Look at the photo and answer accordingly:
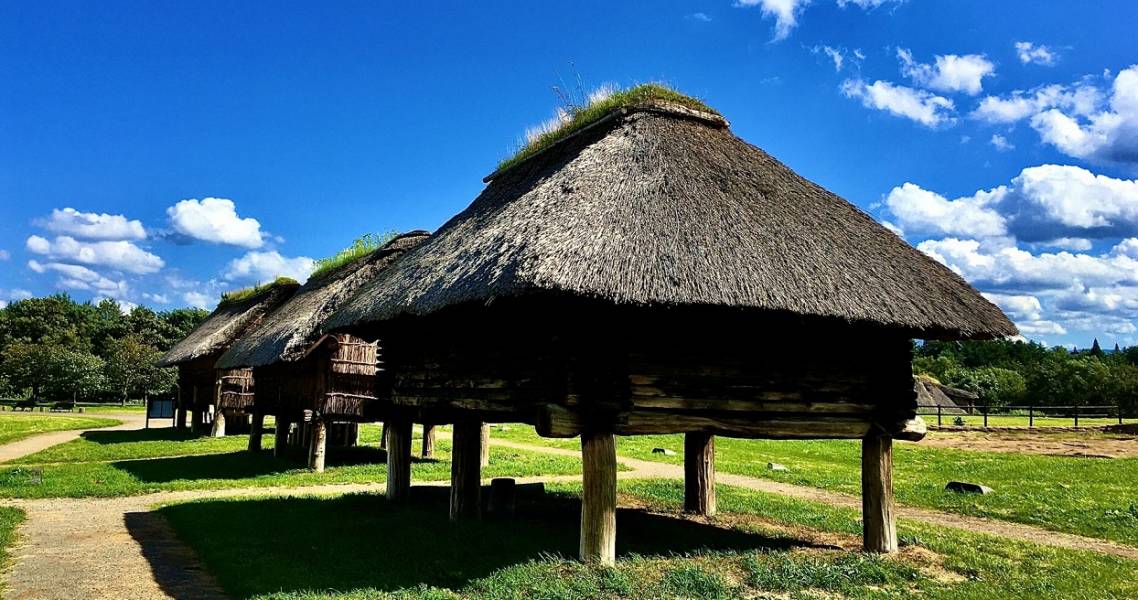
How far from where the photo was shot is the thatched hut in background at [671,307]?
26.2 feet

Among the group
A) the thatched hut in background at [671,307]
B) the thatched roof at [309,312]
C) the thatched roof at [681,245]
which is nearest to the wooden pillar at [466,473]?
the thatched hut in background at [671,307]

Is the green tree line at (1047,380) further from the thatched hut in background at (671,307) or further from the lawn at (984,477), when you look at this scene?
the thatched hut in background at (671,307)

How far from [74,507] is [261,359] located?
6.45 metres

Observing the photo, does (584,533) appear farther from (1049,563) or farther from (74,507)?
(74,507)

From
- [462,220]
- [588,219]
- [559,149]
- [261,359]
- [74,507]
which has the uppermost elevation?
[559,149]

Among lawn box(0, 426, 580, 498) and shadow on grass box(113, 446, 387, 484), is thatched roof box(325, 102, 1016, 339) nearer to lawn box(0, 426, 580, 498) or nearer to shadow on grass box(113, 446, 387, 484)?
lawn box(0, 426, 580, 498)

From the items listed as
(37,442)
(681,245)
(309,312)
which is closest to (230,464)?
(309,312)

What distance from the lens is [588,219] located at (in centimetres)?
834

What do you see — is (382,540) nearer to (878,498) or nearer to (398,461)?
(398,461)

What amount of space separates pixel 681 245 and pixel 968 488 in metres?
10.6

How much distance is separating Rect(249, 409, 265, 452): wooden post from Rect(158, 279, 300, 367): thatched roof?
17.8ft

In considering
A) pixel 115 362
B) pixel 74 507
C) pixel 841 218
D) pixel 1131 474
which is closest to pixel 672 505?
pixel 841 218

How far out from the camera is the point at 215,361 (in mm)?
28953

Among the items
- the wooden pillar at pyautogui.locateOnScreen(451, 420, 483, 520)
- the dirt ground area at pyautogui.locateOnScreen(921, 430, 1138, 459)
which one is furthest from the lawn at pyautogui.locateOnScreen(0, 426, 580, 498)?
the dirt ground area at pyautogui.locateOnScreen(921, 430, 1138, 459)
